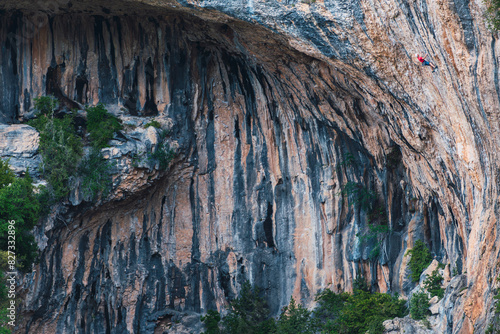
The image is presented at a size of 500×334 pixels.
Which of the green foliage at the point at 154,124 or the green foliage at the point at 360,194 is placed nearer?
the green foliage at the point at 360,194

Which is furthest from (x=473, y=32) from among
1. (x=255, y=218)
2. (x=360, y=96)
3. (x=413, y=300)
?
(x=255, y=218)

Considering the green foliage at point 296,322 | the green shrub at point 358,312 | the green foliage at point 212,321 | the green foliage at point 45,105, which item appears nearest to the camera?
the green shrub at point 358,312

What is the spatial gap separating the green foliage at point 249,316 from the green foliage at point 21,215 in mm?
6964

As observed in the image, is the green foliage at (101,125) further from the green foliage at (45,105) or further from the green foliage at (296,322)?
the green foliage at (296,322)

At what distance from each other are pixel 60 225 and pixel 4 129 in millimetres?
3504

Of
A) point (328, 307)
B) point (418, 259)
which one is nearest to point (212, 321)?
point (328, 307)

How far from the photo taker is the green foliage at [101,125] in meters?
21.7

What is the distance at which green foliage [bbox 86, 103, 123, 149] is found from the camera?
21656 millimetres

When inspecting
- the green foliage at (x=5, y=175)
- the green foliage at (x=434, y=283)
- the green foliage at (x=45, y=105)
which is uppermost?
the green foliage at (x=45, y=105)

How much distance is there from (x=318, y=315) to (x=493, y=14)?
A: 11781 mm

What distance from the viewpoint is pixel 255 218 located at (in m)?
23.6

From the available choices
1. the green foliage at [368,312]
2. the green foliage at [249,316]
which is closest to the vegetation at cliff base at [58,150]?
the green foliage at [249,316]

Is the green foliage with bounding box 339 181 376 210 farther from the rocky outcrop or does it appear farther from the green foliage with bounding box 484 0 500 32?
the rocky outcrop

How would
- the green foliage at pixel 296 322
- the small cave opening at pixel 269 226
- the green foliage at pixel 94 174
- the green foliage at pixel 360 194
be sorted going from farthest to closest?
the small cave opening at pixel 269 226 < the green foliage at pixel 360 194 < the green foliage at pixel 94 174 < the green foliage at pixel 296 322
